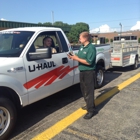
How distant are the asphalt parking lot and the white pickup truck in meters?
0.52

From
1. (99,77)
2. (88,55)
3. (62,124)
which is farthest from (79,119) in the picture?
(99,77)

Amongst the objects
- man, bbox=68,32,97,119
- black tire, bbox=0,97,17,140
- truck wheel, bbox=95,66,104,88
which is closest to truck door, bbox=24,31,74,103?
black tire, bbox=0,97,17,140

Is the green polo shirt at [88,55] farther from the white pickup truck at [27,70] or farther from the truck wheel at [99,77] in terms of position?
the truck wheel at [99,77]

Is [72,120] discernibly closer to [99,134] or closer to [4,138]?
[99,134]

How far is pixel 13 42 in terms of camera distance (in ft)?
12.6

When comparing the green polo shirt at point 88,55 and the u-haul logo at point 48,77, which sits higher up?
the green polo shirt at point 88,55

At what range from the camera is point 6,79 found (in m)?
3.10

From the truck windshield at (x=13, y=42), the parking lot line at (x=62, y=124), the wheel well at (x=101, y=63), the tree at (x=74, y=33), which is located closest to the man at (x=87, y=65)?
the parking lot line at (x=62, y=124)

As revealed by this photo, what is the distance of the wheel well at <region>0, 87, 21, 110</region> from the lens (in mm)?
3226

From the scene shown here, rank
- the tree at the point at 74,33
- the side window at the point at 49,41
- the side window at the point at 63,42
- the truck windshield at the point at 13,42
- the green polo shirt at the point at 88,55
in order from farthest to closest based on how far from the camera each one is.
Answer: the tree at the point at 74,33
the side window at the point at 63,42
the side window at the point at 49,41
the green polo shirt at the point at 88,55
the truck windshield at the point at 13,42

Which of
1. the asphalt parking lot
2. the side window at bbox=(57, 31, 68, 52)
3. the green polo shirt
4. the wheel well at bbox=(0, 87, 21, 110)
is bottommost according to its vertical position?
the asphalt parking lot

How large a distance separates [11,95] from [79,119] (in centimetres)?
149

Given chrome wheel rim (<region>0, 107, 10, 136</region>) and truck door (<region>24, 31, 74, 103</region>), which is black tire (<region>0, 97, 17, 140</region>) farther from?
truck door (<region>24, 31, 74, 103</region>)

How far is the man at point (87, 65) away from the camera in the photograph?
3.74 m
